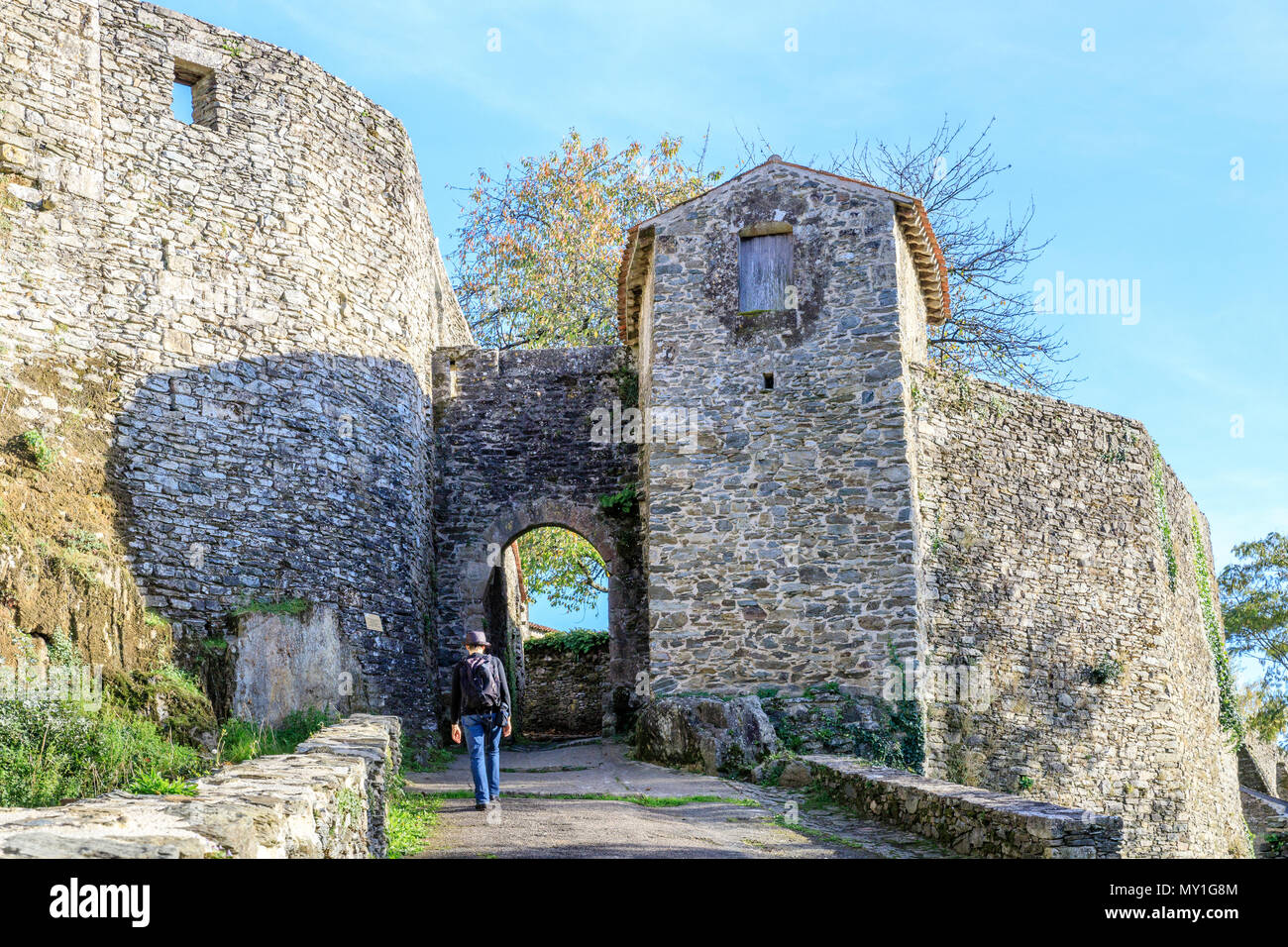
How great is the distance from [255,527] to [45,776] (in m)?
4.49

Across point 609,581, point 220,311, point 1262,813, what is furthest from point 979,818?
point 1262,813

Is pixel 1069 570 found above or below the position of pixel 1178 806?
above

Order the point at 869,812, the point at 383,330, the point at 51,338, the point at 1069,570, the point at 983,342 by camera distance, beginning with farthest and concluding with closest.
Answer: the point at 983,342
the point at 1069,570
the point at 383,330
the point at 51,338
the point at 869,812

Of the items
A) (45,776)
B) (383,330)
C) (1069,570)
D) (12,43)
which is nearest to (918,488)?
(1069,570)

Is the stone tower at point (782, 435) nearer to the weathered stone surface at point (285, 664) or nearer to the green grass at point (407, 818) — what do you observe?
the weathered stone surface at point (285, 664)

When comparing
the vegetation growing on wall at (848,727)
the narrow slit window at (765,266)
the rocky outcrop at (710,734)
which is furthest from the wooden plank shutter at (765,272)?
→ the rocky outcrop at (710,734)

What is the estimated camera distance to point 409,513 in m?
14.4

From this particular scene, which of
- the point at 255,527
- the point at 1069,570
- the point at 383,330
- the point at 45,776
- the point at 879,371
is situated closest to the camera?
the point at 45,776

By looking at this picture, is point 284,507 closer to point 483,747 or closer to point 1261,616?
point 483,747

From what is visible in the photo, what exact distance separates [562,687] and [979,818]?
496 inches

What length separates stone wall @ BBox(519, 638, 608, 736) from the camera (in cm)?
1911

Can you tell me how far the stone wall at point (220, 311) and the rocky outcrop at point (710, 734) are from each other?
10.7 feet

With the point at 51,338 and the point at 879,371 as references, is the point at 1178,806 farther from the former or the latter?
the point at 51,338

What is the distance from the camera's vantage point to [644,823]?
318 inches
